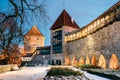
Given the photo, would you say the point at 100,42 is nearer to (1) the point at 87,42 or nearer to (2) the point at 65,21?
(1) the point at 87,42

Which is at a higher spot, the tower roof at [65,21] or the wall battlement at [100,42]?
the tower roof at [65,21]

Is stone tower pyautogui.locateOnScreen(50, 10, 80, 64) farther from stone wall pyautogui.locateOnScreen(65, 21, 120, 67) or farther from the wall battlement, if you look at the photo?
stone wall pyautogui.locateOnScreen(65, 21, 120, 67)

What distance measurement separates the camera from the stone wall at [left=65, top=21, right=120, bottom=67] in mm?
25244

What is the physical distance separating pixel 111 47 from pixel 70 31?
26.7m

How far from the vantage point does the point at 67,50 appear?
49375 millimetres

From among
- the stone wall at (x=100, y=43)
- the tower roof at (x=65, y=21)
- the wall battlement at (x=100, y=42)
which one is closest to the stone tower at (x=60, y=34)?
the tower roof at (x=65, y=21)

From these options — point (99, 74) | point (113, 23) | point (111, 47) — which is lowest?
point (99, 74)

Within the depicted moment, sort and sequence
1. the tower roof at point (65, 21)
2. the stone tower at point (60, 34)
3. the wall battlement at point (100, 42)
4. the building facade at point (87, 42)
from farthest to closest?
the tower roof at point (65, 21), the stone tower at point (60, 34), the building facade at point (87, 42), the wall battlement at point (100, 42)

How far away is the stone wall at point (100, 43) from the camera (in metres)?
25.2

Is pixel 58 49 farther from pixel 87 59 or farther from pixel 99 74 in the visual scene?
pixel 99 74

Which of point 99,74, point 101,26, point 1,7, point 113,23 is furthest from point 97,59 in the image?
point 1,7

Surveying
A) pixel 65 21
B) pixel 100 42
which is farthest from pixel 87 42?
pixel 65 21

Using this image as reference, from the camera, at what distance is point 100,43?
101 feet

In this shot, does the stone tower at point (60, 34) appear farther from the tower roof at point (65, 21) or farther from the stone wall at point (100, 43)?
the stone wall at point (100, 43)
